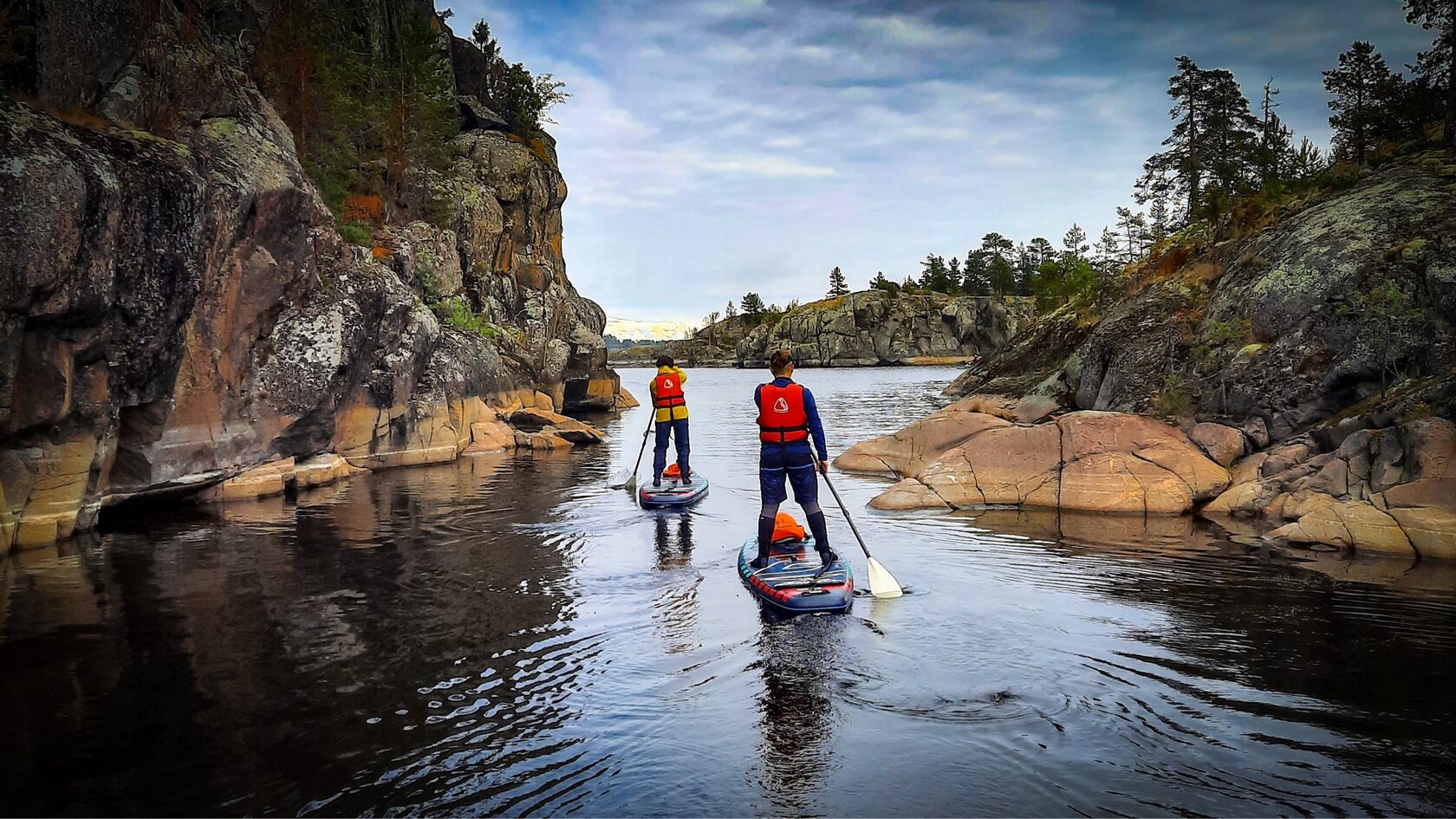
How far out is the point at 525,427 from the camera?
35.7 meters

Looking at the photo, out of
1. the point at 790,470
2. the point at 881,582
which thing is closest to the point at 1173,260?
the point at 881,582

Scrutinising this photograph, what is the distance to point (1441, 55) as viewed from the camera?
27.2 m

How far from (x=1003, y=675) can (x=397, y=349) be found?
888 inches

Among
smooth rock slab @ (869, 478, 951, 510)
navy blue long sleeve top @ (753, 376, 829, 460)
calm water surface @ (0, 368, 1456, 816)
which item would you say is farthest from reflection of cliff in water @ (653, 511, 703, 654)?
smooth rock slab @ (869, 478, 951, 510)

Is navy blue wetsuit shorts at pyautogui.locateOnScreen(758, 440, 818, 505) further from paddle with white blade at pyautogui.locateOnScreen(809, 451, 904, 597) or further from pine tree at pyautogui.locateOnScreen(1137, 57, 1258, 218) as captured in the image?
pine tree at pyautogui.locateOnScreen(1137, 57, 1258, 218)

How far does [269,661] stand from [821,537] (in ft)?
21.6

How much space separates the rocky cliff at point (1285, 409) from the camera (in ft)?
48.2

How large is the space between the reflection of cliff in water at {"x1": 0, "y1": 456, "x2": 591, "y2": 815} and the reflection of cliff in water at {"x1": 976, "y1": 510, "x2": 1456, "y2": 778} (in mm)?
6204

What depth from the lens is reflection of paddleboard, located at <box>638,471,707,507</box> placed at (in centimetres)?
1925

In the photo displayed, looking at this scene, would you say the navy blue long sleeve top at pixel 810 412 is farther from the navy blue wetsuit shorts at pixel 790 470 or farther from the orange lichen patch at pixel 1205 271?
the orange lichen patch at pixel 1205 271

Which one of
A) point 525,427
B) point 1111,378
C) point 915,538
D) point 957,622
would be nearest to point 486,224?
point 525,427

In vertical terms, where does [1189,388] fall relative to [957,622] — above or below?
above

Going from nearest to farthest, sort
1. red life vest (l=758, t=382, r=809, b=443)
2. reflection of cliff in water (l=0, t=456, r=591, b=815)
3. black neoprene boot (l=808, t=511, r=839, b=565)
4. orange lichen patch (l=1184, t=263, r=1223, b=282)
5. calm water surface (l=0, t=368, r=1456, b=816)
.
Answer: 1. calm water surface (l=0, t=368, r=1456, b=816)
2. reflection of cliff in water (l=0, t=456, r=591, b=815)
3. red life vest (l=758, t=382, r=809, b=443)
4. black neoprene boot (l=808, t=511, r=839, b=565)
5. orange lichen patch (l=1184, t=263, r=1223, b=282)

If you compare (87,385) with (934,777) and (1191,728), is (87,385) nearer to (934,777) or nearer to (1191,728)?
(934,777)
